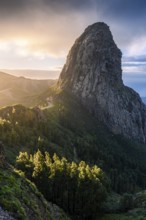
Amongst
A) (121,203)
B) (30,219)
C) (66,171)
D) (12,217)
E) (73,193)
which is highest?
(12,217)

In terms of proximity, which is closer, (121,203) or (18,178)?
(18,178)

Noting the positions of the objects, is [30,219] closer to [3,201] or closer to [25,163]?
[3,201]

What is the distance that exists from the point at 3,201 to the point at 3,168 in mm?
20421

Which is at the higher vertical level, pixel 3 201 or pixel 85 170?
pixel 3 201

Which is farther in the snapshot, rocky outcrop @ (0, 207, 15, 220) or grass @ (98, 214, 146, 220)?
grass @ (98, 214, 146, 220)

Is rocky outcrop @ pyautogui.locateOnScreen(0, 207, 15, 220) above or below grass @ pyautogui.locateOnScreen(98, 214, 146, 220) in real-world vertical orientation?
above

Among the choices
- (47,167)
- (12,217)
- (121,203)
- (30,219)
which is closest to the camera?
(12,217)

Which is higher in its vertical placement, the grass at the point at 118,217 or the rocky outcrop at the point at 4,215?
the rocky outcrop at the point at 4,215

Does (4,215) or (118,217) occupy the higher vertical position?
(4,215)

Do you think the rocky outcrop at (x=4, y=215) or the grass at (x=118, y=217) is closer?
the rocky outcrop at (x=4, y=215)

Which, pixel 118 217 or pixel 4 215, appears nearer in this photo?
pixel 4 215

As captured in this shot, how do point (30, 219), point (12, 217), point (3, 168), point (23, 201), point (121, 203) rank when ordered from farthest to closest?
point (121, 203), point (3, 168), point (23, 201), point (30, 219), point (12, 217)

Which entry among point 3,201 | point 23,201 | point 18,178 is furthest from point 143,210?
point 3,201

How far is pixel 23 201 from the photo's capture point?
44562mm
